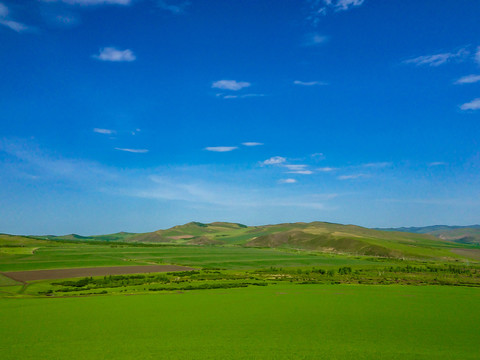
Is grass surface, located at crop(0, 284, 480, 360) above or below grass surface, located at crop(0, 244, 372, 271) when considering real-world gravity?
above

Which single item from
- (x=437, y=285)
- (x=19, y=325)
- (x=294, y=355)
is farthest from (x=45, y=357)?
(x=437, y=285)

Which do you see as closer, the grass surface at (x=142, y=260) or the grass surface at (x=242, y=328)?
the grass surface at (x=242, y=328)

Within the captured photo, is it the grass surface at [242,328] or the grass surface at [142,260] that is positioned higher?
the grass surface at [242,328]

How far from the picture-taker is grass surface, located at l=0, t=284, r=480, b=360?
23609mm

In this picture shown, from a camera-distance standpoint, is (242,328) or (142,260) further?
(142,260)

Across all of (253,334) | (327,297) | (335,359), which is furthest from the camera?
(327,297)

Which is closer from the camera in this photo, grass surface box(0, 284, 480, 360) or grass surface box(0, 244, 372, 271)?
grass surface box(0, 284, 480, 360)

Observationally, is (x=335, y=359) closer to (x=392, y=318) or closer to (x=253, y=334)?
(x=253, y=334)

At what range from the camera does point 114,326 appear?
31438mm

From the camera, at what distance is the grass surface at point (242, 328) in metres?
23.6

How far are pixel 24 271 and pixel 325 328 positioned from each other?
8673cm

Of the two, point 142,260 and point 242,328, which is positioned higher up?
point 242,328

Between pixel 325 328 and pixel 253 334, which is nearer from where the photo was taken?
pixel 253 334

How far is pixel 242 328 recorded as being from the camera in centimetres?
3052
